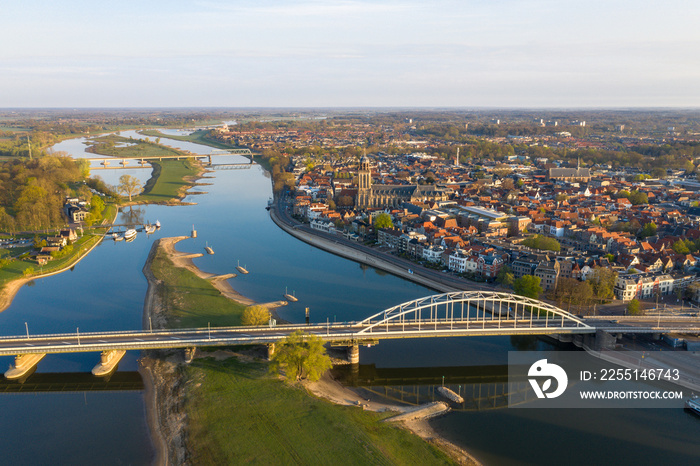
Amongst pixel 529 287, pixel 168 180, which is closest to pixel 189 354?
pixel 529 287

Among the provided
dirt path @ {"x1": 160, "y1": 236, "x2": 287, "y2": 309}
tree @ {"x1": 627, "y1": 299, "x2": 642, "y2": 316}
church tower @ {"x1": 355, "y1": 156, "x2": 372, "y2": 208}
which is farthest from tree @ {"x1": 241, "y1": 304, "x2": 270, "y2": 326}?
church tower @ {"x1": 355, "y1": 156, "x2": 372, "y2": 208}

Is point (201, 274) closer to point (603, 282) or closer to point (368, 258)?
point (368, 258)

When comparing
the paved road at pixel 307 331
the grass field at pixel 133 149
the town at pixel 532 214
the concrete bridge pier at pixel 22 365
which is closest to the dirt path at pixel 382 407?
the paved road at pixel 307 331

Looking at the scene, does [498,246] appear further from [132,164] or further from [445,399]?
[132,164]

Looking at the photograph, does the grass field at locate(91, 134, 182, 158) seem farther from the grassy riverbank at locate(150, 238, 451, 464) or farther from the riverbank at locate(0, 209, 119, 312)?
the grassy riverbank at locate(150, 238, 451, 464)

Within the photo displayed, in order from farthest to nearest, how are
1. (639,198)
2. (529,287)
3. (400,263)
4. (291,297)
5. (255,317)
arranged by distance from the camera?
1. (639,198)
2. (400,263)
3. (291,297)
4. (529,287)
5. (255,317)

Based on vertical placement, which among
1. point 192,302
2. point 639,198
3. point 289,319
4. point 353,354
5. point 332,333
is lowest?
point 289,319

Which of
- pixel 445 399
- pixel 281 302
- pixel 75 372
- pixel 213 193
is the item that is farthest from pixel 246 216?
pixel 445 399
